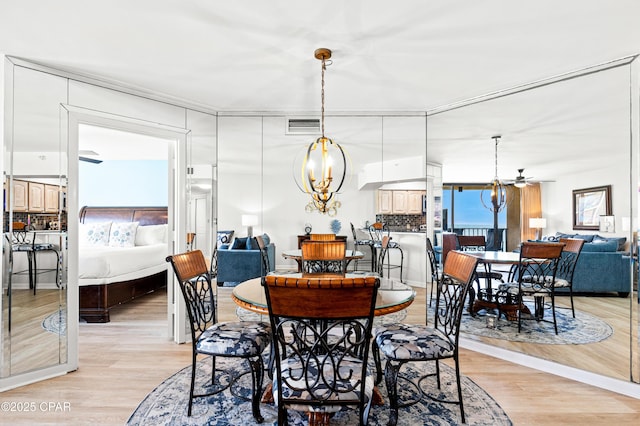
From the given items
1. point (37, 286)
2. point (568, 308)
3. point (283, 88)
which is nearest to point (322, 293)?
point (283, 88)

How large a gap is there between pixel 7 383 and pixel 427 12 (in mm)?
3792

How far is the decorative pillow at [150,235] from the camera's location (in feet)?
19.0

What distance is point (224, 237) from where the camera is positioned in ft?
12.0

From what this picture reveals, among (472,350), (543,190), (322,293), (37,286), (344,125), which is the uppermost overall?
(344,125)

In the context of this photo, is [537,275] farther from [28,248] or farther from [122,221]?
[122,221]

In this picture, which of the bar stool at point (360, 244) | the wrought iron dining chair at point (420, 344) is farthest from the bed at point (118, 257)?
the wrought iron dining chair at point (420, 344)

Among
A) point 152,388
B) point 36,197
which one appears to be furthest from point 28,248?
point 152,388

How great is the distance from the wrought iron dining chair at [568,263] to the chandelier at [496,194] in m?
0.59

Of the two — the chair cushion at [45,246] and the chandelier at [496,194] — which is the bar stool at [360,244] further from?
the chair cushion at [45,246]

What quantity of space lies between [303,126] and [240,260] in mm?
1661

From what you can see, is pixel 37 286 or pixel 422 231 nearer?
pixel 37 286

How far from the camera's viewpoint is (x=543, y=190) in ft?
9.96

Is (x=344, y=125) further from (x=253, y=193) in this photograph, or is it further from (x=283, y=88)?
(x=253, y=193)

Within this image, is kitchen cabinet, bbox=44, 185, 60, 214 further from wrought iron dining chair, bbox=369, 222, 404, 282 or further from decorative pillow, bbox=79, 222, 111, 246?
decorative pillow, bbox=79, 222, 111, 246
